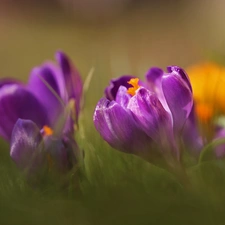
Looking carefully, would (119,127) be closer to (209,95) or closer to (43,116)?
(43,116)

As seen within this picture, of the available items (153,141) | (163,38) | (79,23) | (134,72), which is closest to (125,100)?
(153,141)

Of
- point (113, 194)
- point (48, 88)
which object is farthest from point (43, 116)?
point (113, 194)

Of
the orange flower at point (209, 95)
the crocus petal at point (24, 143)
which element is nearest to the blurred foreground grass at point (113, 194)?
the crocus petal at point (24, 143)

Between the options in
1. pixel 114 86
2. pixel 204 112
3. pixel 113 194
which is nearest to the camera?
pixel 113 194

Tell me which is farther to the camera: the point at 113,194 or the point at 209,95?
the point at 209,95

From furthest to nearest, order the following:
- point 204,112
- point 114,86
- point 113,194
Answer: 1. point 204,112
2. point 114,86
3. point 113,194

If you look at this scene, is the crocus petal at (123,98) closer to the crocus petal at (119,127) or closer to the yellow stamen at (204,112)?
the crocus petal at (119,127)

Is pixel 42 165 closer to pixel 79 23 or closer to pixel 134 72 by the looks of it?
pixel 134 72
